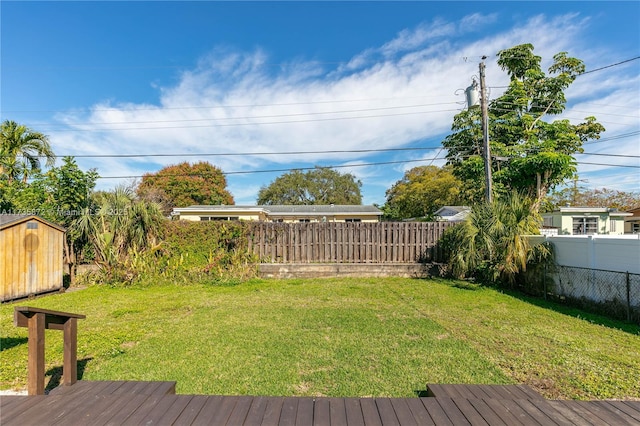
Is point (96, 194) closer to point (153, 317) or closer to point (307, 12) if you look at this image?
point (153, 317)

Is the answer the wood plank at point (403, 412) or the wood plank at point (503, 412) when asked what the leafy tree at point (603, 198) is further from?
the wood plank at point (403, 412)

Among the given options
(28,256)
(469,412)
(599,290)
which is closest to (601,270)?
(599,290)

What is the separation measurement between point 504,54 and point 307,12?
1015 cm

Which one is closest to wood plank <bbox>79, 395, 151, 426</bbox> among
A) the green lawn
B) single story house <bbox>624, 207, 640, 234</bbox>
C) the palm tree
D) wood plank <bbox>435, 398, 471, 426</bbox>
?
the green lawn

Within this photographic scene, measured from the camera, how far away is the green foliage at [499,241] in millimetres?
7078

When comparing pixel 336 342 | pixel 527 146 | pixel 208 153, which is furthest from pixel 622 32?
pixel 208 153

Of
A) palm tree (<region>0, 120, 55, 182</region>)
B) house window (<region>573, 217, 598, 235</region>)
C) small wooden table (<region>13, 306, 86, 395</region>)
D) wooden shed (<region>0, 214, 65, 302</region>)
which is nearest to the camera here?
small wooden table (<region>13, 306, 86, 395</region>)

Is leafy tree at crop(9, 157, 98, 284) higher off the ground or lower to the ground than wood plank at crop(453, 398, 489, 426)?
higher

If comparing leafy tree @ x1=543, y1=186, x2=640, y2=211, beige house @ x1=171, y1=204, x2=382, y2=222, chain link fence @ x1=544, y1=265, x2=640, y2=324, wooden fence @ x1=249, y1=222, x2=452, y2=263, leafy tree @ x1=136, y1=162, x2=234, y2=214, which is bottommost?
chain link fence @ x1=544, y1=265, x2=640, y2=324

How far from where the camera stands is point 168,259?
8438 millimetres

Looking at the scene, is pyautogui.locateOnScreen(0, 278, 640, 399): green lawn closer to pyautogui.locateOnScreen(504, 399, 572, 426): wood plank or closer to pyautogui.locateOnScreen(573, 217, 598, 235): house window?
pyautogui.locateOnScreen(504, 399, 572, 426): wood plank

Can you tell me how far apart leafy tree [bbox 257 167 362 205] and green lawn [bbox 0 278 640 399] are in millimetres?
29443


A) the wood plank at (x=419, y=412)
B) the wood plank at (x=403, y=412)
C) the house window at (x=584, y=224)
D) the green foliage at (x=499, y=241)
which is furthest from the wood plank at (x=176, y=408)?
the house window at (x=584, y=224)

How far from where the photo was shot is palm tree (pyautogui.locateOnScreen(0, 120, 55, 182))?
1117 centimetres
